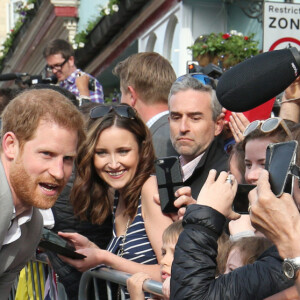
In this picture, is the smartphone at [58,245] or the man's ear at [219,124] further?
the man's ear at [219,124]

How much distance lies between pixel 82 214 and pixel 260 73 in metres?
2.55

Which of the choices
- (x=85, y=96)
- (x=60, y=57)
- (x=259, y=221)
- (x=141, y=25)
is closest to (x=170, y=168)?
(x=259, y=221)

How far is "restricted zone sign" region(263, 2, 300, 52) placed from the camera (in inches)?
289

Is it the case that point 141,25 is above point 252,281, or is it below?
above

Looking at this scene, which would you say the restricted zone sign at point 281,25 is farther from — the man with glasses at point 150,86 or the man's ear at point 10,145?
the man's ear at point 10,145

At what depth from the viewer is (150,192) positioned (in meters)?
4.39

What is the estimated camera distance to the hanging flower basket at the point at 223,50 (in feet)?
27.1

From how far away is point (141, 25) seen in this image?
48.7ft

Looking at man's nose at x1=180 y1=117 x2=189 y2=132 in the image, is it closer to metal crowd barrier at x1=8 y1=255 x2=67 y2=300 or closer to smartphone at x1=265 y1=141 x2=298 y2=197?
metal crowd barrier at x1=8 y1=255 x2=67 y2=300

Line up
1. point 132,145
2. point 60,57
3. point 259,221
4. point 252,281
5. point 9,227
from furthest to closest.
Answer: point 60,57, point 132,145, point 9,227, point 252,281, point 259,221

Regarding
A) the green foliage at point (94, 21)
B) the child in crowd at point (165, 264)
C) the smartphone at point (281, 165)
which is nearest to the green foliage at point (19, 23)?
the green foliage at point (94, 21)

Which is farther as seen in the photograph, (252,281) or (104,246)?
(104,246)

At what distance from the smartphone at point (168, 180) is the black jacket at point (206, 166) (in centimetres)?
49

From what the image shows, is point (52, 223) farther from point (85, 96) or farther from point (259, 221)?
point (85, 96)
